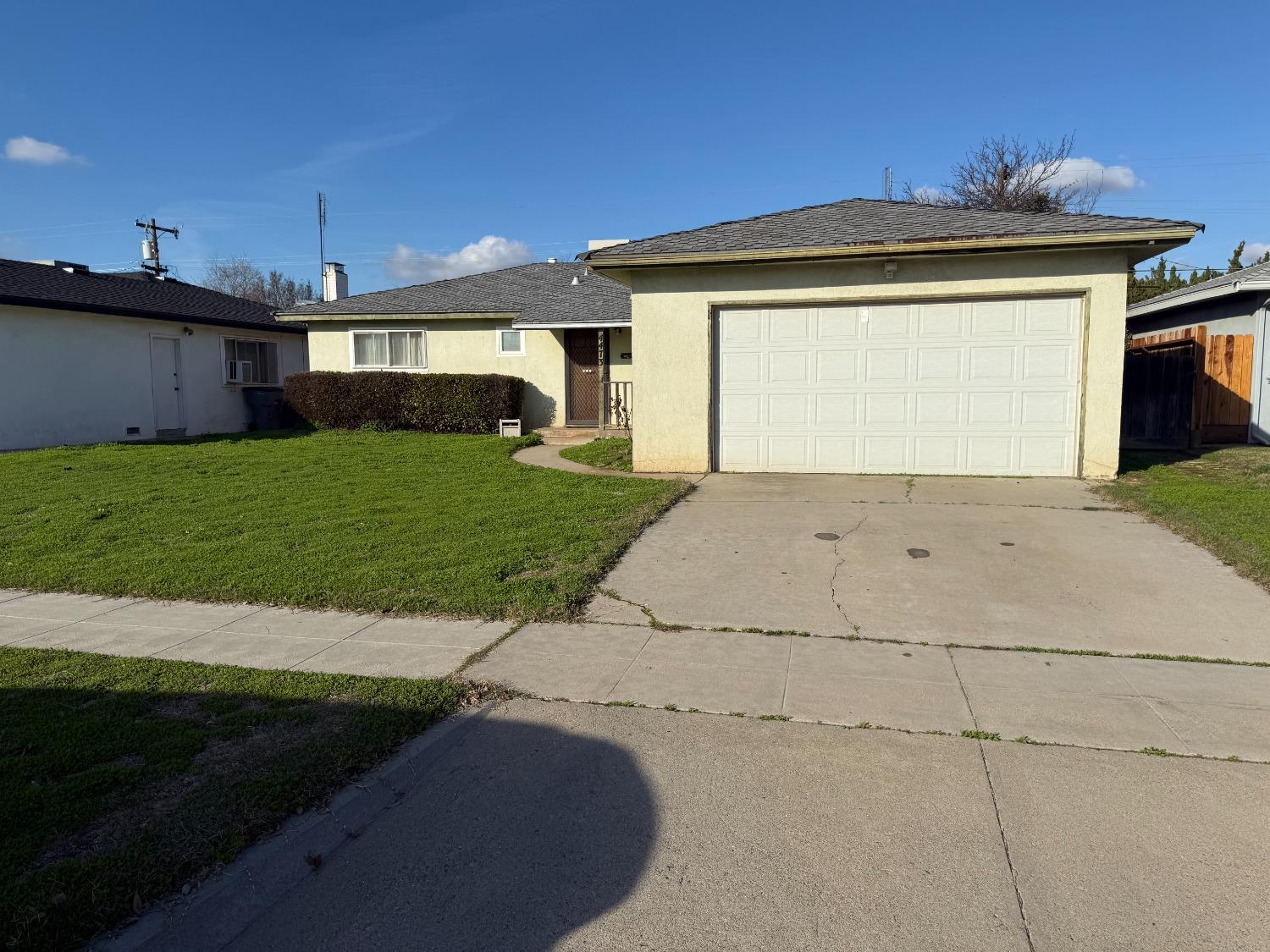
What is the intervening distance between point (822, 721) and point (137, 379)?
806 inches

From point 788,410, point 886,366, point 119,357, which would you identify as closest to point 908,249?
point 886,366

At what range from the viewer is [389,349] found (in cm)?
2106

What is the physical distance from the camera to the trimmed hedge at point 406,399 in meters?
19.0

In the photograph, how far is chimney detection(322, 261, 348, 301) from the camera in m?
26.3

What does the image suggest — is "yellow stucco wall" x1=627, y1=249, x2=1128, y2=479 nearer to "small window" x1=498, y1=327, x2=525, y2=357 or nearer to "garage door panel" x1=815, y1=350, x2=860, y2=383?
A: "garage door panel" x1=815, y1=350, x2=860, y2=383

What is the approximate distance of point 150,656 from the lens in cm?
527

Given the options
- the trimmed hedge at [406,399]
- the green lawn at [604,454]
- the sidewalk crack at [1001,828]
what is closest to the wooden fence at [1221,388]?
the green lawn at [604,454]

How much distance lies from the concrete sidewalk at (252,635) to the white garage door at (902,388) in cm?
716

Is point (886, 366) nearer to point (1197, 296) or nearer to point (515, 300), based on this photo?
point (1197, 296)

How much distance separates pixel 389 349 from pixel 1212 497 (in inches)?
686

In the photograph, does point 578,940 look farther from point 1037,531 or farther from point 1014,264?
point 1014,264

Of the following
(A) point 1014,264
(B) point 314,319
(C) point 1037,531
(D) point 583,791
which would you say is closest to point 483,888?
(D) point 583,791

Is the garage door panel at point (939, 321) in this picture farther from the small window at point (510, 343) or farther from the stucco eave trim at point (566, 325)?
the small window at point (510, 343)

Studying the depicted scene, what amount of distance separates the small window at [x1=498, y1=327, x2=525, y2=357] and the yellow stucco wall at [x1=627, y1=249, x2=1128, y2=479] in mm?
8431
